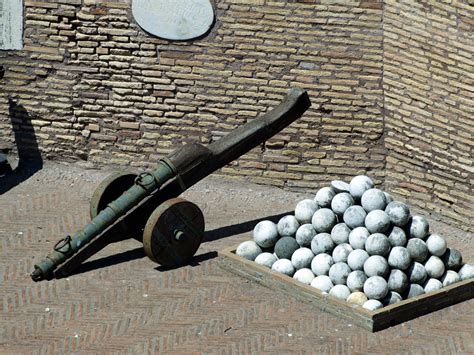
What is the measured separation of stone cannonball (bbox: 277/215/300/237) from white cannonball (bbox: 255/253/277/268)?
26 centimetres

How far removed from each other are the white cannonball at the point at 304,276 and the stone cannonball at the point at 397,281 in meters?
0.79

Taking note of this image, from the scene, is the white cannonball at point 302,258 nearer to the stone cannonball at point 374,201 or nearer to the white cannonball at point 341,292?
the white cannonball at point 341,292

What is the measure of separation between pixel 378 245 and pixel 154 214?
226 centimetres

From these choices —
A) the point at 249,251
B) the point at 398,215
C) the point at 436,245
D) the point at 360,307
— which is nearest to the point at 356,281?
the point at 360,307

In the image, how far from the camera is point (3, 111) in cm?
1451

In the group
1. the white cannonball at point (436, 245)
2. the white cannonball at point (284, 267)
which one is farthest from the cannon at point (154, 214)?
the white cannonball at point (436, 245)

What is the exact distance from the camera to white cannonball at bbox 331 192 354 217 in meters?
11.2

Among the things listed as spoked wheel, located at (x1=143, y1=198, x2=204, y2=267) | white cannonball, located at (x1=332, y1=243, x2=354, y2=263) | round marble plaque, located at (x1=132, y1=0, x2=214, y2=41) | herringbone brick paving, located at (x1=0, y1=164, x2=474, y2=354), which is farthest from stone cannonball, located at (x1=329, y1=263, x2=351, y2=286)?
round marble plaque, located at (x1=132, y1=0, x2=214, y2=41)

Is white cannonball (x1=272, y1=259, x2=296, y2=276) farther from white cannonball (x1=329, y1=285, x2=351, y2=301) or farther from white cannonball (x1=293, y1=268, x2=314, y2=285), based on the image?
white cannonball (x1=329, y1=285, x2=351, y2=301)

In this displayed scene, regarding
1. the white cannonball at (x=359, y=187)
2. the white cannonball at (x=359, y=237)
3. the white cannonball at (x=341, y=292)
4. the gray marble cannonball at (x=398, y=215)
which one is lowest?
the white cannonball at (x=341, y=292)

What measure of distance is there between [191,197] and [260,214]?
3.16 ft

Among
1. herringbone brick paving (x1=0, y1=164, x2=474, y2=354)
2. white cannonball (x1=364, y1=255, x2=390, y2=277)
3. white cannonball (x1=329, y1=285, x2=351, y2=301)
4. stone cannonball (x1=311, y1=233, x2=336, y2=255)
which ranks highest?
stone cannonball (x1=311, y1=233, x2=336, y2=255)

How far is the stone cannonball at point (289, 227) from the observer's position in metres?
11.4

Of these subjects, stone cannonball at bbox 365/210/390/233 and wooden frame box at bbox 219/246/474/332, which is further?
stone cannonball at bbox 365/210/390/233
